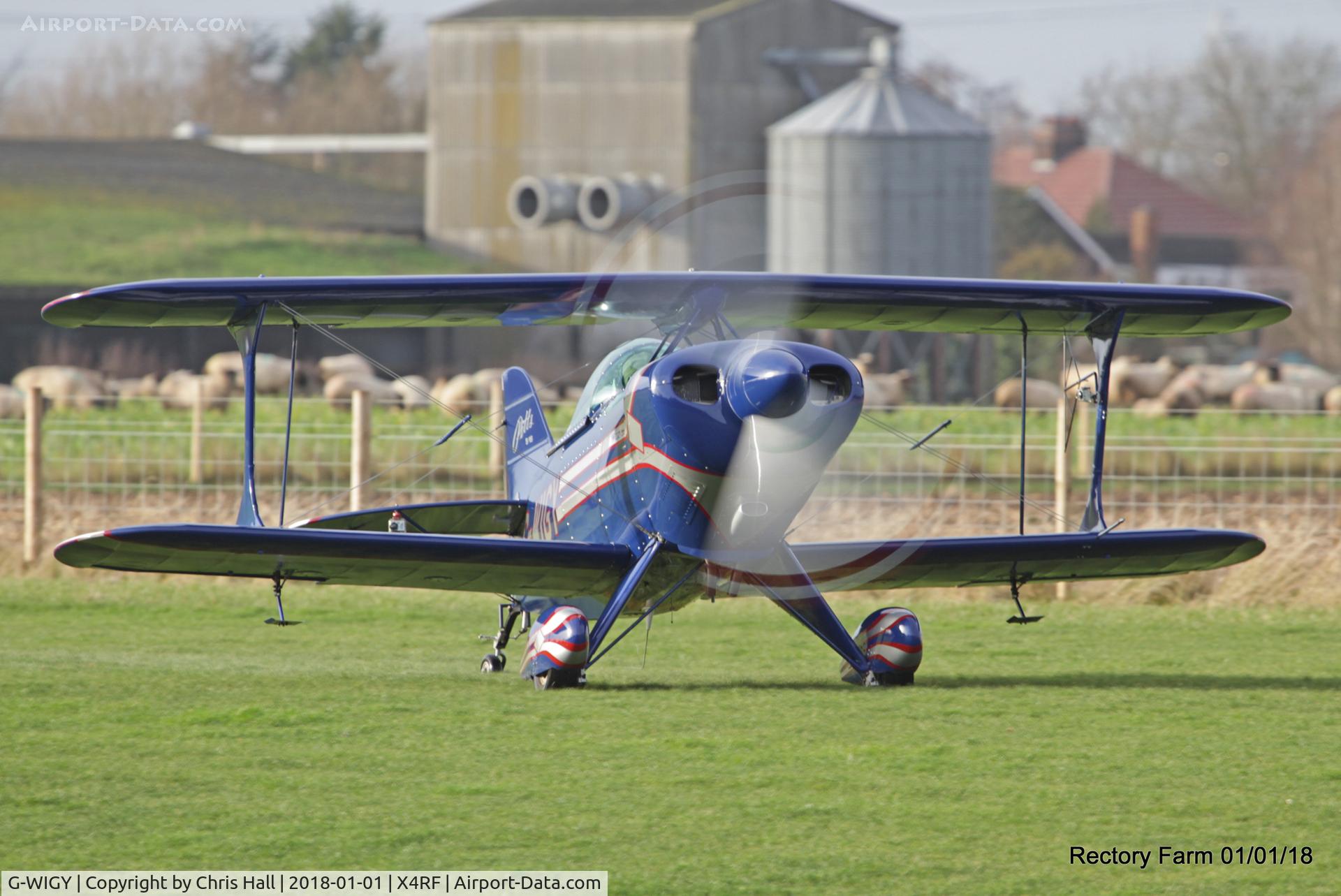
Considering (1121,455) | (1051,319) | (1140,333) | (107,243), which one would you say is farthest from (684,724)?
(107,243)

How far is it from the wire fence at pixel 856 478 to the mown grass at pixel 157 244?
19936 mm

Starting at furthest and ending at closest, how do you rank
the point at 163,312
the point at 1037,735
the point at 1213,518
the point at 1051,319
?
the point at 1213,518, the point at 1051,319, the point at 163,312, the point at 1037,735

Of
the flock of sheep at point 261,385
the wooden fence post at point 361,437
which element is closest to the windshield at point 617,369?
the wooden fence post at point 361,437

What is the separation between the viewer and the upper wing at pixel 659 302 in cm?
913

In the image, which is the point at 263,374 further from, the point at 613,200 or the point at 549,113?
the point at 549,113

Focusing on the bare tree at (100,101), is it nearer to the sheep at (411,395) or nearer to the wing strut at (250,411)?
the sheep at (411,395)

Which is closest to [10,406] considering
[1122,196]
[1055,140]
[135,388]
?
[135,388]

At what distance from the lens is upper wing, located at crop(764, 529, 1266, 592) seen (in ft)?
31.7

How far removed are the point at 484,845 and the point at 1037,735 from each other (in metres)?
3.08

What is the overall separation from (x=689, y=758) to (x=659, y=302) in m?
2.76

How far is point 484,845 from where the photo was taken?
5.81 meters

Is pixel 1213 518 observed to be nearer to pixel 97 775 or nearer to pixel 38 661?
pixel 38 661

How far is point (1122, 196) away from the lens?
6888cm

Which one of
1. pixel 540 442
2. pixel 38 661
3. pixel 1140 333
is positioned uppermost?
pixel 1140 333
